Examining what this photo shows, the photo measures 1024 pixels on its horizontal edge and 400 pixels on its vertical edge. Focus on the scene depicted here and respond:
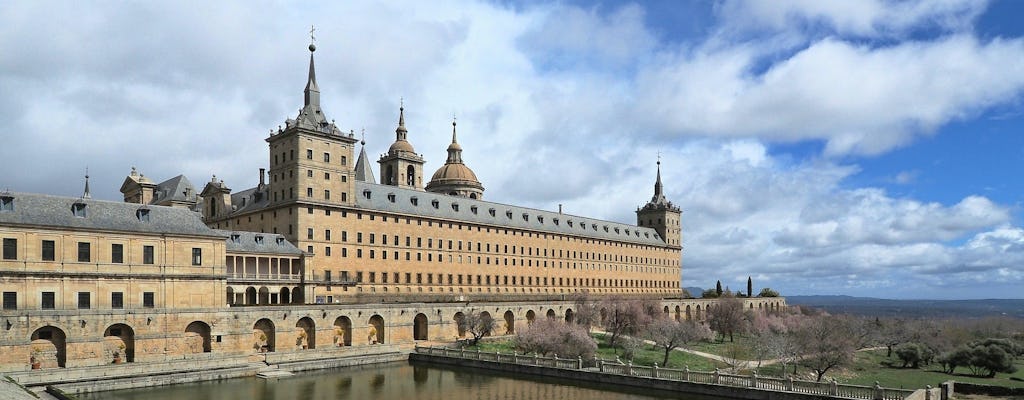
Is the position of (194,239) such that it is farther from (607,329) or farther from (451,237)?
(607,329)

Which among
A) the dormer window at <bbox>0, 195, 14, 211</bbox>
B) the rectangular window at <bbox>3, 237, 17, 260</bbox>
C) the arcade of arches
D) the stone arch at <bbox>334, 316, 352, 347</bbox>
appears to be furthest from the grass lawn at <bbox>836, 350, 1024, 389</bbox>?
the dormer window at <bbox>0, 195, 14, 211</bbox>

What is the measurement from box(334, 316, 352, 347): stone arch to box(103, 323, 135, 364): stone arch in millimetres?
14425

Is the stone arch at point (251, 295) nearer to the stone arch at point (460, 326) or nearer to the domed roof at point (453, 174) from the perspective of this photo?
the stone arch at point (460, 326)

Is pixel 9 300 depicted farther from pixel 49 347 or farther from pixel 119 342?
pixel 119 342

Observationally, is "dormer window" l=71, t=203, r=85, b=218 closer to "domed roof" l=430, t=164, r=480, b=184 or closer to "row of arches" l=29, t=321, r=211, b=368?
"row of arches" l=29, t=321, r=211, b=368

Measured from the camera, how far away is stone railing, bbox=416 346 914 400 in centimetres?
3632

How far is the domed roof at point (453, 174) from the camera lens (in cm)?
10994

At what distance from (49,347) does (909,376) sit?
191ft

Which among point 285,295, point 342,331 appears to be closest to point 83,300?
point 342,331

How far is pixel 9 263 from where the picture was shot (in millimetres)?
42094

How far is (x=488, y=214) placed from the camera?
9156 centimetres

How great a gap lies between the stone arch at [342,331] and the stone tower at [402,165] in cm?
4782

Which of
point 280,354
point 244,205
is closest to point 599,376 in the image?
point 280,354

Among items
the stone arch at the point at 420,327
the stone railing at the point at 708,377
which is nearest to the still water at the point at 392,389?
the stone railing at the point at 708,377
